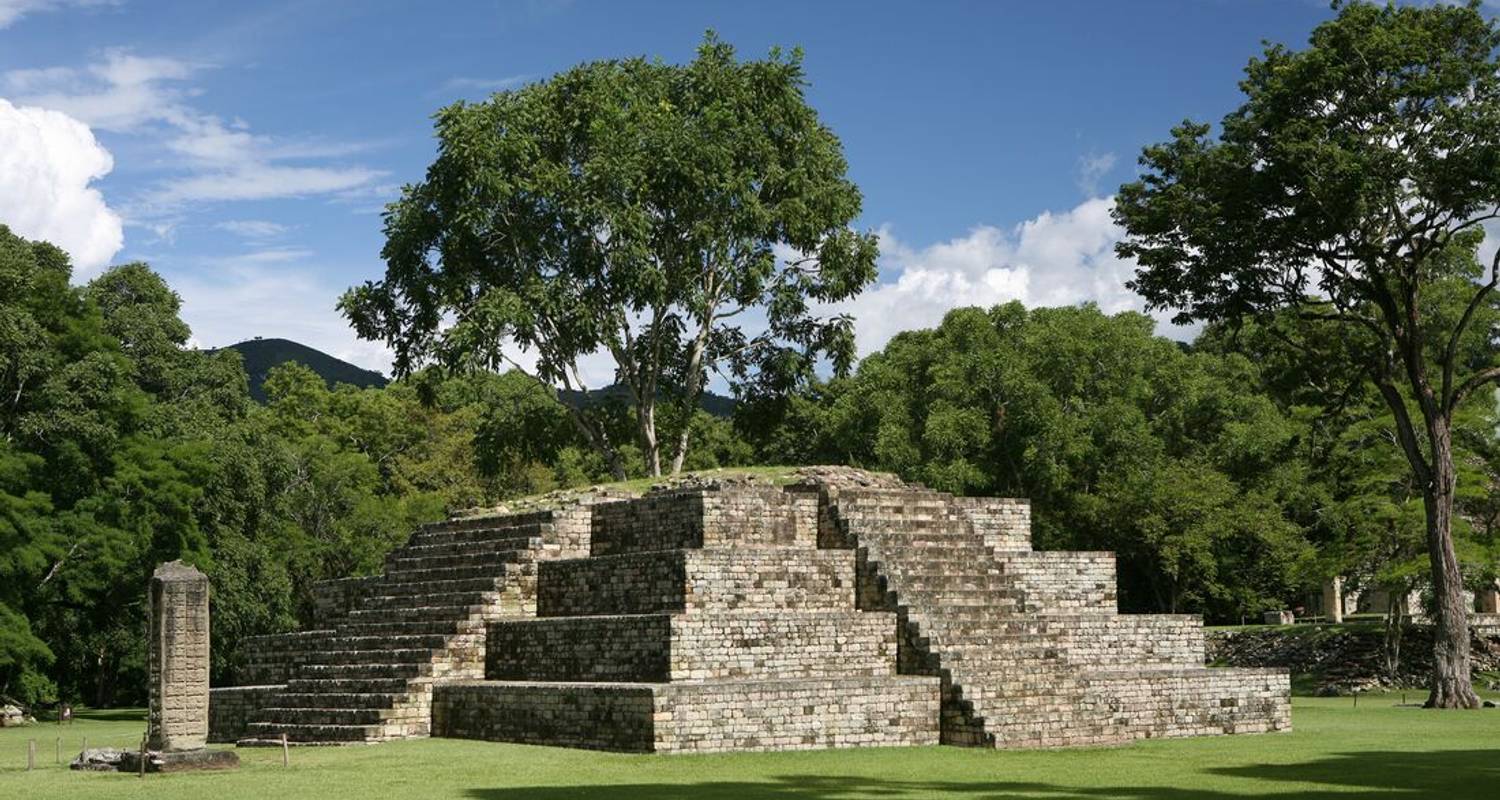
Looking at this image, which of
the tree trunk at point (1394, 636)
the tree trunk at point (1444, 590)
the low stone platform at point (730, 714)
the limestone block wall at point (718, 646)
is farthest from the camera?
the tree trunk at point (1394, 636)

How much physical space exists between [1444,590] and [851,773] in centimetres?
1702

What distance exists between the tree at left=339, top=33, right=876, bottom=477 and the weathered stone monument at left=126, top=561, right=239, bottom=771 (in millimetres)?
11917

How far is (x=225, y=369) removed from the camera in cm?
4553

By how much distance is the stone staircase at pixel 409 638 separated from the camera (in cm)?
2186

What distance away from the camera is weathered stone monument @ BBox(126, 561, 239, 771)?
58.2 ft

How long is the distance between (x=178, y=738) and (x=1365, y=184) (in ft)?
63.1

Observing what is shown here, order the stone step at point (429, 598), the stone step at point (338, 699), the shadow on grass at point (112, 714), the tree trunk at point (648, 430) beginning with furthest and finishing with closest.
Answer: the shadow on grass at point (112, 714), the tree trunk at point (648, 430), the stone step at point (429, 598), the stone step at point (338, 699)

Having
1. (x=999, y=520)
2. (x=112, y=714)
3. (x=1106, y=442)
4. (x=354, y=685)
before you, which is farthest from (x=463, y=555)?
(x=1106, y=442)

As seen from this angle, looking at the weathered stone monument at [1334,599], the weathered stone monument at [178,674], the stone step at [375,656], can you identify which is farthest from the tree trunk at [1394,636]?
the weathered stone monument at [178,674]

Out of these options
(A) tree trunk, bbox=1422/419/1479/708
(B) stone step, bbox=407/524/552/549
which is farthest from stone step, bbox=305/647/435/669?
(A) tree trunk, bbox=1422/419/1479/708

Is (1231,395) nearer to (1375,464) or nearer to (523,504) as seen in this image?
(1375,464)

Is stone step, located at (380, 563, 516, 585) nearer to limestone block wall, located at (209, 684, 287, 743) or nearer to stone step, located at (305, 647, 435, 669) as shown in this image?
stone step, located at (305, 647, 435, 669)

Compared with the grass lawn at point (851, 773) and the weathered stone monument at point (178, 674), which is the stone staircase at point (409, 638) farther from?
the weathered stone monument at point (178, 674)

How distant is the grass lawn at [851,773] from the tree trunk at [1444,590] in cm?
803
